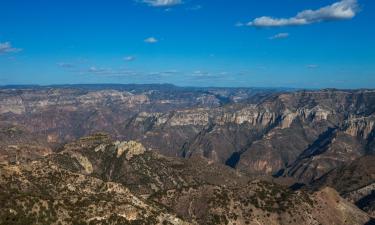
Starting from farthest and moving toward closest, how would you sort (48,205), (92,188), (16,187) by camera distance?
(92,188) < (16,187) < (48,205)

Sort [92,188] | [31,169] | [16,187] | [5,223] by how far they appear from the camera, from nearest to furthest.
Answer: [5,223], [16,187], [92,188], [31,169]

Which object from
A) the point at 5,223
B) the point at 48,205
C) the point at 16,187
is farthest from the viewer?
the point at 16,187

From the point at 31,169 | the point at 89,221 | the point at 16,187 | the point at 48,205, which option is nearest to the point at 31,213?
the point at 48,205

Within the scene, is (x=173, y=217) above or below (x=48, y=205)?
below

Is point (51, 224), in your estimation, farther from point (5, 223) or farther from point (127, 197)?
point (127, 197)

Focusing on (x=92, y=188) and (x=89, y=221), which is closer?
(x=89, y=221)

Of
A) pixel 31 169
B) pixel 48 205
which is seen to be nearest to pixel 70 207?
pixel 48 205

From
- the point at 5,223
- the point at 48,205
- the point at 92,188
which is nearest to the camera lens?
the point at 5,223

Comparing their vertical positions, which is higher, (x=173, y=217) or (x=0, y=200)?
(x=0, y=200)

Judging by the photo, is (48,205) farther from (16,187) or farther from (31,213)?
(16,187)
